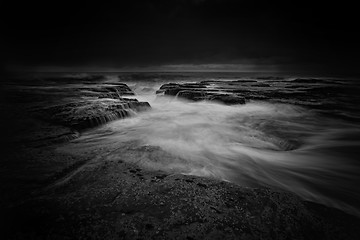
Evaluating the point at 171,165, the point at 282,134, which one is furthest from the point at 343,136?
the point at 171,165

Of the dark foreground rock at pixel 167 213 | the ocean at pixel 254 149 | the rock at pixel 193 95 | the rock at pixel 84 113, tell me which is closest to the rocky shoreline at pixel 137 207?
the dark foreground rock at pixel 167 213

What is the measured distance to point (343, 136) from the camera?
28.8 feet

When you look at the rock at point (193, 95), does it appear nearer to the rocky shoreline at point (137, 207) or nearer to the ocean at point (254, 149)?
the ocean at point (254, 149)

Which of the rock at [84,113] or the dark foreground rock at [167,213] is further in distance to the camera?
the rock at [84,113]

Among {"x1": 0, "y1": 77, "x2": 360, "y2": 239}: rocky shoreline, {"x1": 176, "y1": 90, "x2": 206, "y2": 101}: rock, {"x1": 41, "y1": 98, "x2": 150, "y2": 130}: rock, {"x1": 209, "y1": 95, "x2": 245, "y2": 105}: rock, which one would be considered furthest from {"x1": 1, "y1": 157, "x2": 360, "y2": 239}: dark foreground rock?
{"x1": 176, "y1": 90, "x2": 206, "y2": 101}: rock

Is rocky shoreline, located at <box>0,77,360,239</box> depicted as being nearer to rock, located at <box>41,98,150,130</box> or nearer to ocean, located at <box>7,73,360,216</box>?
ocean, located at <box>7,73,360,216</box>

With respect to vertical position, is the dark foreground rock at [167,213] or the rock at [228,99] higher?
the dark foreground rock at [167,213]

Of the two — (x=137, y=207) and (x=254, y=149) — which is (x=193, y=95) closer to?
(x=254, y=149)

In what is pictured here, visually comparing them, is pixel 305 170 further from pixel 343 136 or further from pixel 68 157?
pixel 68 157

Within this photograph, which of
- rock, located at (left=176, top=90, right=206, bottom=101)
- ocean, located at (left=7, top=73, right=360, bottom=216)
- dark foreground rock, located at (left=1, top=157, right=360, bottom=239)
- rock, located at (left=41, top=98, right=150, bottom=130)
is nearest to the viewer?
dark foreground rock, located at (left=1, top=157, right=360, bottom=239)

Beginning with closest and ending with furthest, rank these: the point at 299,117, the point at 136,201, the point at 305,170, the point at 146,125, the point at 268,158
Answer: the point at 136,201
the point at 305,170
the point at 268,158
the point at 146,125
the point at 299,117

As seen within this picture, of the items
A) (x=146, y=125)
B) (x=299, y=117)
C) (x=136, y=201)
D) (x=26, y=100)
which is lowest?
(x=299, y=117)

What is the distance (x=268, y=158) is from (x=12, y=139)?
24.1 feet

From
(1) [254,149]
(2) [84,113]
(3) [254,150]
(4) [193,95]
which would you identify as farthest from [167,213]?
(4) [193,95]
